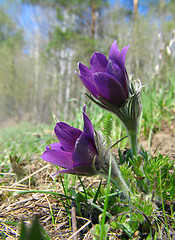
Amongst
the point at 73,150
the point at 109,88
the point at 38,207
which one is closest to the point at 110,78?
the point at 109,88

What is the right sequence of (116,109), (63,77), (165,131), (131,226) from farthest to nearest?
(63,77), (165,131), (116,109), (131,226)

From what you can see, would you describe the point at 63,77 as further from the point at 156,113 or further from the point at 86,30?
the point at 156,113

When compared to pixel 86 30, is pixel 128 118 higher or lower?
lower

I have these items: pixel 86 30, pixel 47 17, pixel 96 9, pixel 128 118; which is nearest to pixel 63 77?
pixel 86 30

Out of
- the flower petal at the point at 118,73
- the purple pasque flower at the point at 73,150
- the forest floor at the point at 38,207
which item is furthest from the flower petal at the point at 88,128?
the forest floor at the point at 38,207

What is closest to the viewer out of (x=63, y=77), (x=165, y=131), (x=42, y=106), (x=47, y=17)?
(x=165, y=131)

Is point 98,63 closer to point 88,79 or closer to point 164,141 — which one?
point 88,79
